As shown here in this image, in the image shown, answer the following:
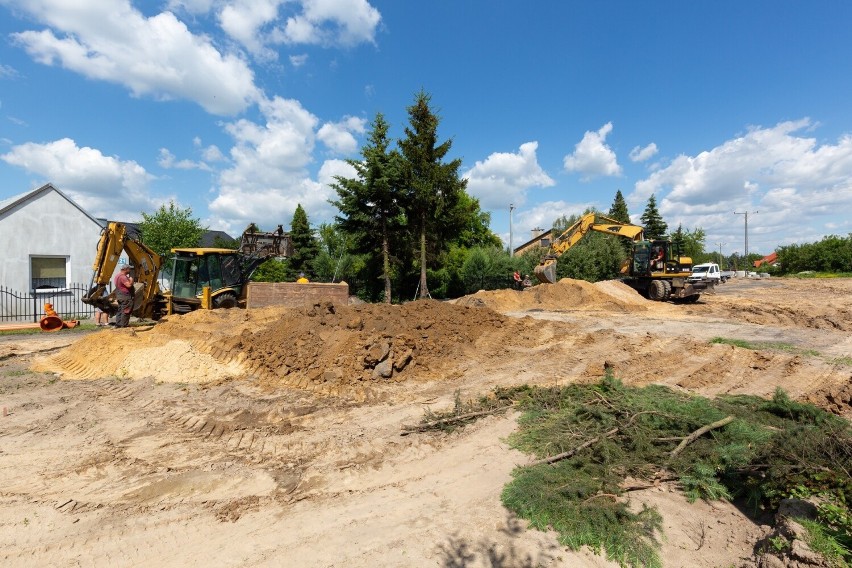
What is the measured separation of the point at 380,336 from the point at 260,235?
879 cm

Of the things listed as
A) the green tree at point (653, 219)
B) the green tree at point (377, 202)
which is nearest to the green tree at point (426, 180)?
the green tree at point (377, 202)

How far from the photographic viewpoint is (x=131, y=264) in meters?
12.4

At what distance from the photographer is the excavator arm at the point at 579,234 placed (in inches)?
835

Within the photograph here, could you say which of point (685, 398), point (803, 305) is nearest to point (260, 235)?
point (685, 398)

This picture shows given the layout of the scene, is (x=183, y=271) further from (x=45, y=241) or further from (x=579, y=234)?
(x=579, y=234)

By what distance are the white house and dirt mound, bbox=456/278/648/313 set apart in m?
17.3

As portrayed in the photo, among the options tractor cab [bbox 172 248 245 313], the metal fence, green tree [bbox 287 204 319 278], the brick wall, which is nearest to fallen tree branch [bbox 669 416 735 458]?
the brick wall

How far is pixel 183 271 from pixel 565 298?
1481 centimetres

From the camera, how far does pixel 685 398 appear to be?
233 inches

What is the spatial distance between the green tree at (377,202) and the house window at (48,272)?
41.0 ft

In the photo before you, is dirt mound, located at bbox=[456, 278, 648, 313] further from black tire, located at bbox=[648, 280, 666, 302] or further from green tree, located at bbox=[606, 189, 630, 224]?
green tree, located at bbox=[606, 189, 630, 224]

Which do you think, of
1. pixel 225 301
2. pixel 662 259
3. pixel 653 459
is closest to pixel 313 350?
pixel 653 459

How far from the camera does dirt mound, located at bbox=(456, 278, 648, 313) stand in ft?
60.8

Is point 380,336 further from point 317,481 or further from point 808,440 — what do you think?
point 808,440
